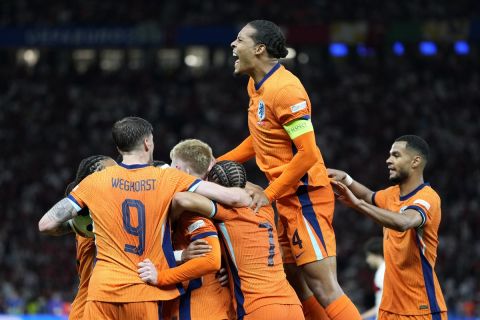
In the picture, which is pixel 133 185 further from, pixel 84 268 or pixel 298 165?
pixel 298 165

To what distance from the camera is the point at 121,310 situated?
580cm

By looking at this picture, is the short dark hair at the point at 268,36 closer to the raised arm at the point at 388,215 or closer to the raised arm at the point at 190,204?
the raised arm at the point at 388,215

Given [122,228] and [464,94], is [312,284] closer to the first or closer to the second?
[122,228]

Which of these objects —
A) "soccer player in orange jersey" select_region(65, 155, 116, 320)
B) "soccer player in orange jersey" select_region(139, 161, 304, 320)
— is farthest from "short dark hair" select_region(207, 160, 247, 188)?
"soccer player in orange jersey" select_region(65, 155, 116, 320)

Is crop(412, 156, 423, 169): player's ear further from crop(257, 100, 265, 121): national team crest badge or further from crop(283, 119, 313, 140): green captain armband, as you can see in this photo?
crop(257, 100, 265, 121): national team crest badge

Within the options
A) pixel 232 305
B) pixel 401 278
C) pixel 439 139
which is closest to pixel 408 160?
pixel 401 278

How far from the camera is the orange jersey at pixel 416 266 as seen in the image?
23.2 ft

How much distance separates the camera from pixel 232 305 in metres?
6.37

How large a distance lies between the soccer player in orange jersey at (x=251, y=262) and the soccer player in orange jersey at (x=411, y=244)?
1.00 metres

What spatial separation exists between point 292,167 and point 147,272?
1.34 meters

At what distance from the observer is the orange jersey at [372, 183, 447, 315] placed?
7.08 meters

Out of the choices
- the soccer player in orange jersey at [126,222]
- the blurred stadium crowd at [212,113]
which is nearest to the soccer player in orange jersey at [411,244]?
the soccer player in orange jersey at [126,222]

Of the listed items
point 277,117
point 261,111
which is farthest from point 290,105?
point 261,111

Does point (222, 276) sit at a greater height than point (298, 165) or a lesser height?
lesser
